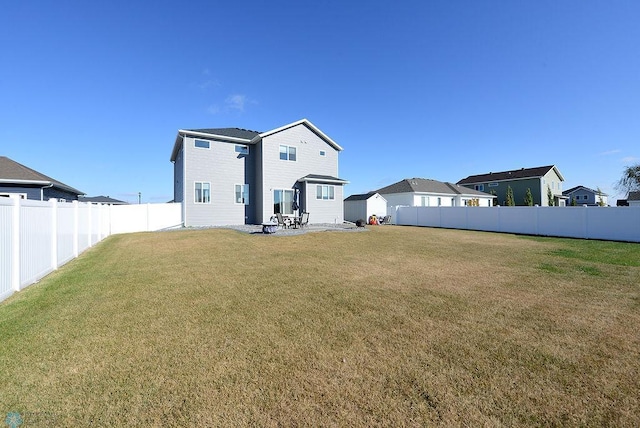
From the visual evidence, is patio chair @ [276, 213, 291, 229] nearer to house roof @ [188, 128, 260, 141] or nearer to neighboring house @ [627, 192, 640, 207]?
house roof @ [188, 128, 260, 141]

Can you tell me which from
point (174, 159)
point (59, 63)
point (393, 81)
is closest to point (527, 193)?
point (393, 81)

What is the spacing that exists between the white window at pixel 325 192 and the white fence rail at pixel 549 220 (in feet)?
30.5

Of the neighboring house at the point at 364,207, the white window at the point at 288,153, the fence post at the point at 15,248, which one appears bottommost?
the fence post at the point at 15,248

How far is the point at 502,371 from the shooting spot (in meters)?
2.67

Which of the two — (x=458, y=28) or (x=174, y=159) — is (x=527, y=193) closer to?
(x=458, y=28)

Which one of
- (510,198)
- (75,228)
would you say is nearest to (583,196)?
(510,198)

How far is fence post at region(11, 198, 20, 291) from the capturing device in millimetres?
4941

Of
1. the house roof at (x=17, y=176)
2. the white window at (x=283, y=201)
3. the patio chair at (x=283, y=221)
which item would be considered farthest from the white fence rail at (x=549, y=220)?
the house roof at (x=17, y=176)

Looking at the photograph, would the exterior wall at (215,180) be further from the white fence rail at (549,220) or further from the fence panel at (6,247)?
the white fence rail at (549,220)

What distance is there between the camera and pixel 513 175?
39656mm

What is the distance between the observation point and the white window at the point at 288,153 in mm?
20984

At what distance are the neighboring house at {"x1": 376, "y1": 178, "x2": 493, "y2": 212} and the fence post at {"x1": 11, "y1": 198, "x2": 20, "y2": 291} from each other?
1223 inches

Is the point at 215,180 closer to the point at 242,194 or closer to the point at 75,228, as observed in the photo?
the point at 242,194

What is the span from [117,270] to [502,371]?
817cm
